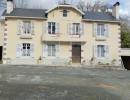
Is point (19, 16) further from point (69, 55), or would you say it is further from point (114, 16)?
point (114, 16)

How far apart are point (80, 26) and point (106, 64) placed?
515cm

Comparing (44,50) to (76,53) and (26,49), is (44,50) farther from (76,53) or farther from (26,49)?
(76,53)

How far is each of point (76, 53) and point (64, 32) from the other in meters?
2.73

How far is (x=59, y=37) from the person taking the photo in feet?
71.2

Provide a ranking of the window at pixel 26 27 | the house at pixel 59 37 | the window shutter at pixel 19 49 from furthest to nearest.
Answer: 1. the window at pixel 26 27
2. the house at pixel 59 37
3. the window shutter at pixel 19 49

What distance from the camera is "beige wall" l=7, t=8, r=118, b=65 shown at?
2175cm

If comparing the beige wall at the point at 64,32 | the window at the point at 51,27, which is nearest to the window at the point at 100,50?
the beige wall at the point at 64,32

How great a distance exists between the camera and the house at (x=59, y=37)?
853 inches

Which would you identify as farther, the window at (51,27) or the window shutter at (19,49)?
the window at (51,27)

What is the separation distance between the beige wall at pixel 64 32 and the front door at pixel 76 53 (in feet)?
2.20

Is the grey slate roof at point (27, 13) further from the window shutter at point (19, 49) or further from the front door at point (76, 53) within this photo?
the front door at point (76, 53)

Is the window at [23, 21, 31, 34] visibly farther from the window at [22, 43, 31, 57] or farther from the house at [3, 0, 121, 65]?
the window at [22, 43, 31, 57]

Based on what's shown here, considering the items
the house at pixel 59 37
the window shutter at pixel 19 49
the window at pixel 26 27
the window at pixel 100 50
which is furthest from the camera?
the window at pixel 100 50

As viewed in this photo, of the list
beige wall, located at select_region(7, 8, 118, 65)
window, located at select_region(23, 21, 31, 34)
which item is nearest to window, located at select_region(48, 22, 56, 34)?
beige wall, located at select_region(7, 8, 118, 65)
